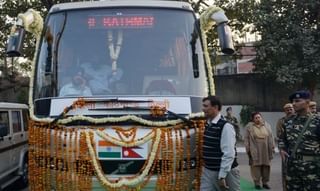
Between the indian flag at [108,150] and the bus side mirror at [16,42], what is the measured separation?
1655 mm

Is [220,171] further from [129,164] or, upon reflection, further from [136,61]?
[136,61]

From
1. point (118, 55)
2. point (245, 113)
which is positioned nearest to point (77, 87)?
point (118, 55)

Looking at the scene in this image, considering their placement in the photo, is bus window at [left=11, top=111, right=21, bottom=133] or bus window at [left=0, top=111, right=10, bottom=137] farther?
bus window at [left=11, top=111, right=21, bottom=133]

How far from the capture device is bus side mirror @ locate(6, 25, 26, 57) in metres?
6.11

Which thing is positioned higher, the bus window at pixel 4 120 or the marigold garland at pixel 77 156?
the bus window at pixel 4 120

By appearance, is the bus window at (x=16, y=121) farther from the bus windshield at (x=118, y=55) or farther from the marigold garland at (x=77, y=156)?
the marigold garland at (x=77, y=156)

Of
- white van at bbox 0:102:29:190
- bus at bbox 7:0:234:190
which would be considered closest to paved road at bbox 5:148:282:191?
white van at bbox 0:102:29:190

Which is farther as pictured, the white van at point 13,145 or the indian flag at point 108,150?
the white van at point 13,145

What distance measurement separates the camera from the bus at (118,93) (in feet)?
17.9

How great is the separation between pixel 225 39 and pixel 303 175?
6.14ft

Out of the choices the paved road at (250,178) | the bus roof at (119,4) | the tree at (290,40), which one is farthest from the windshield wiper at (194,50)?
the tree at (290,40)

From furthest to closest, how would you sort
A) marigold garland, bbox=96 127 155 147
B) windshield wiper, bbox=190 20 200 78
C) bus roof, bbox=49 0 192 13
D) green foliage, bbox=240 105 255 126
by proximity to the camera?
green foliage, bbox=240 105 255 126 < bus roof, bbox=49 0 192 13 < windshield wiper, bbox=190 20 200 78 < marigold garland, bbox=96 127 155 147

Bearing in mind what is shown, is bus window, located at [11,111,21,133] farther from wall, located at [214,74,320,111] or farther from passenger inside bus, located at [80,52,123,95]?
wall, located at [214,74,320,111]

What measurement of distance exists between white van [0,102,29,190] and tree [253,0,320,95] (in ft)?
32.1
